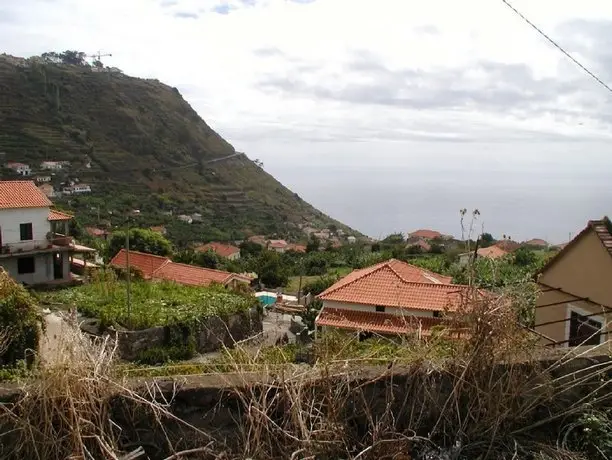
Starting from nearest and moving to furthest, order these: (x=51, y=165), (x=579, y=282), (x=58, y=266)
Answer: (x=579, y=282), (x=58, y=266), (x=51, y=165)

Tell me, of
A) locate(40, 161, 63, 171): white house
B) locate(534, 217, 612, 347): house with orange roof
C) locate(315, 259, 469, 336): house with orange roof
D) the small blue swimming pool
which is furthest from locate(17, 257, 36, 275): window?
locate(40, 161, 63, 171): white house

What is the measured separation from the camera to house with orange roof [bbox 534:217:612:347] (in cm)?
828

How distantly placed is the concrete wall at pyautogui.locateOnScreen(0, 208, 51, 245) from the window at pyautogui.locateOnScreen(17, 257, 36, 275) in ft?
2.85

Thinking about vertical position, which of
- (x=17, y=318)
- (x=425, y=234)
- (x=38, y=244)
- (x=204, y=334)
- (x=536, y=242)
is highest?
(x=38, y=244)

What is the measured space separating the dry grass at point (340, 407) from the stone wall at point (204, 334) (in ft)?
35.1

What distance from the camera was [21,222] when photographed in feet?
82.8

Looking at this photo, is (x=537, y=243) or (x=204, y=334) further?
(x=537, y=243)

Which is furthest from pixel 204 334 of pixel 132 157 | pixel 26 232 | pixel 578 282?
pixel 132 157

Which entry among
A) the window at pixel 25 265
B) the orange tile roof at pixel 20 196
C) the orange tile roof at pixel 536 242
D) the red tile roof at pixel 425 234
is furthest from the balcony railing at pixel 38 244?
the red tile roof at pixel 425 234

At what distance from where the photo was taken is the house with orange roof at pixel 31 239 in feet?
81.3

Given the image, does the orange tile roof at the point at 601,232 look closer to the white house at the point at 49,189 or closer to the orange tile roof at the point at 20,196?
the orange tile roof at the point at 20,196

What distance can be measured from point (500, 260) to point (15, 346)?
27.5ft

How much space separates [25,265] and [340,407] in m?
25.9

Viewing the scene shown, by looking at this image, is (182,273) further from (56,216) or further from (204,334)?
(204,334)
